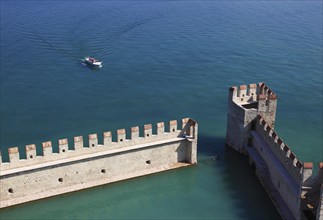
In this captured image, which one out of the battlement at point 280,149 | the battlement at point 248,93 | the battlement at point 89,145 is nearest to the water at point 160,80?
the battlement at point 89,145

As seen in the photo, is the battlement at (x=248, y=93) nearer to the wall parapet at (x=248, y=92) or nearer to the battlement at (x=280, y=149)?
the wall parapet at (x=248, y=92)

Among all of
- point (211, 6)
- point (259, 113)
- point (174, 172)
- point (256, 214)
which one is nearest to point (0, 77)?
point (174, 172)

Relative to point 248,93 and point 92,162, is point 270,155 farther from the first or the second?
point 92,162

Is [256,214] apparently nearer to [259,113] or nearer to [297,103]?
[259,113]

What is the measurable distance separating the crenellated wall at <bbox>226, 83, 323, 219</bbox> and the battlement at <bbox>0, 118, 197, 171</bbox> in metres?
3.69

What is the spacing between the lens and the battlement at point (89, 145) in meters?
24.6

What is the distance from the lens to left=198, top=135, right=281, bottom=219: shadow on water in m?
25.4

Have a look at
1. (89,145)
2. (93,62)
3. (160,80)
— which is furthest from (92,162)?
(93,62)

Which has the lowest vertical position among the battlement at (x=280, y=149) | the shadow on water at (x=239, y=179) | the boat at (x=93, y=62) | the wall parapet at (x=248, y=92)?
the shadow on water at (x=239, y=179)

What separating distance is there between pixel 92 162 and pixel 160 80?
16995mm

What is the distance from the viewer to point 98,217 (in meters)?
25.2

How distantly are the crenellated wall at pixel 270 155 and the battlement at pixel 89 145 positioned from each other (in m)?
3.69

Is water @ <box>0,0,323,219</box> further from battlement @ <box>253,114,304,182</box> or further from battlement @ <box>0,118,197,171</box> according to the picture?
battlement @ <box>253,114,304,182</box>

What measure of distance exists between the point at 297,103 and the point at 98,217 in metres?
20.6
